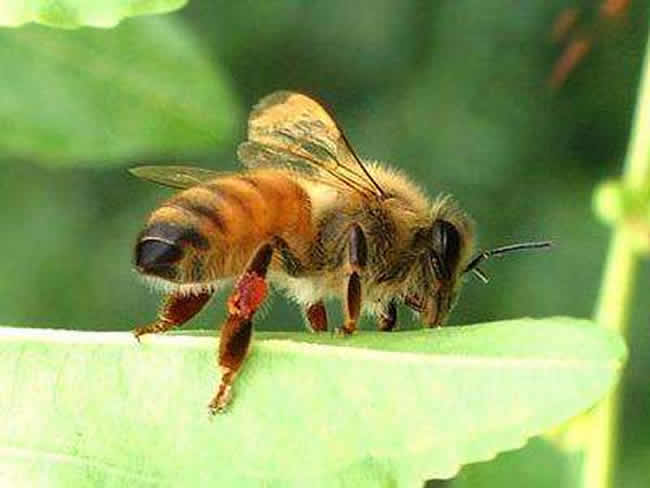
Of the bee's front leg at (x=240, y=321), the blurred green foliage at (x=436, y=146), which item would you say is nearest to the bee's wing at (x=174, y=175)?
the bee's front leg at (x=240, y=321)

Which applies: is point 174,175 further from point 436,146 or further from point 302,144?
point 436,146

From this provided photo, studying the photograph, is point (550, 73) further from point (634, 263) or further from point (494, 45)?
point (634, 263)

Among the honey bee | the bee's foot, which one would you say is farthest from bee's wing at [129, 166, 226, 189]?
the bee's foot

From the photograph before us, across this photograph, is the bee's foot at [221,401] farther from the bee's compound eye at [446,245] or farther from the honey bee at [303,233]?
the bee's compound eye at [446,245]

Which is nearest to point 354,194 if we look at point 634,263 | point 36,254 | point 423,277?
point 423,277

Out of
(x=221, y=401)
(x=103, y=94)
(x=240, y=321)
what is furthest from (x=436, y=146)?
(x=221, y=401)

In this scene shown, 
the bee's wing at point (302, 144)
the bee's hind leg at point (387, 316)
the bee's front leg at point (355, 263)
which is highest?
the bee's wing at point (302, 144)
